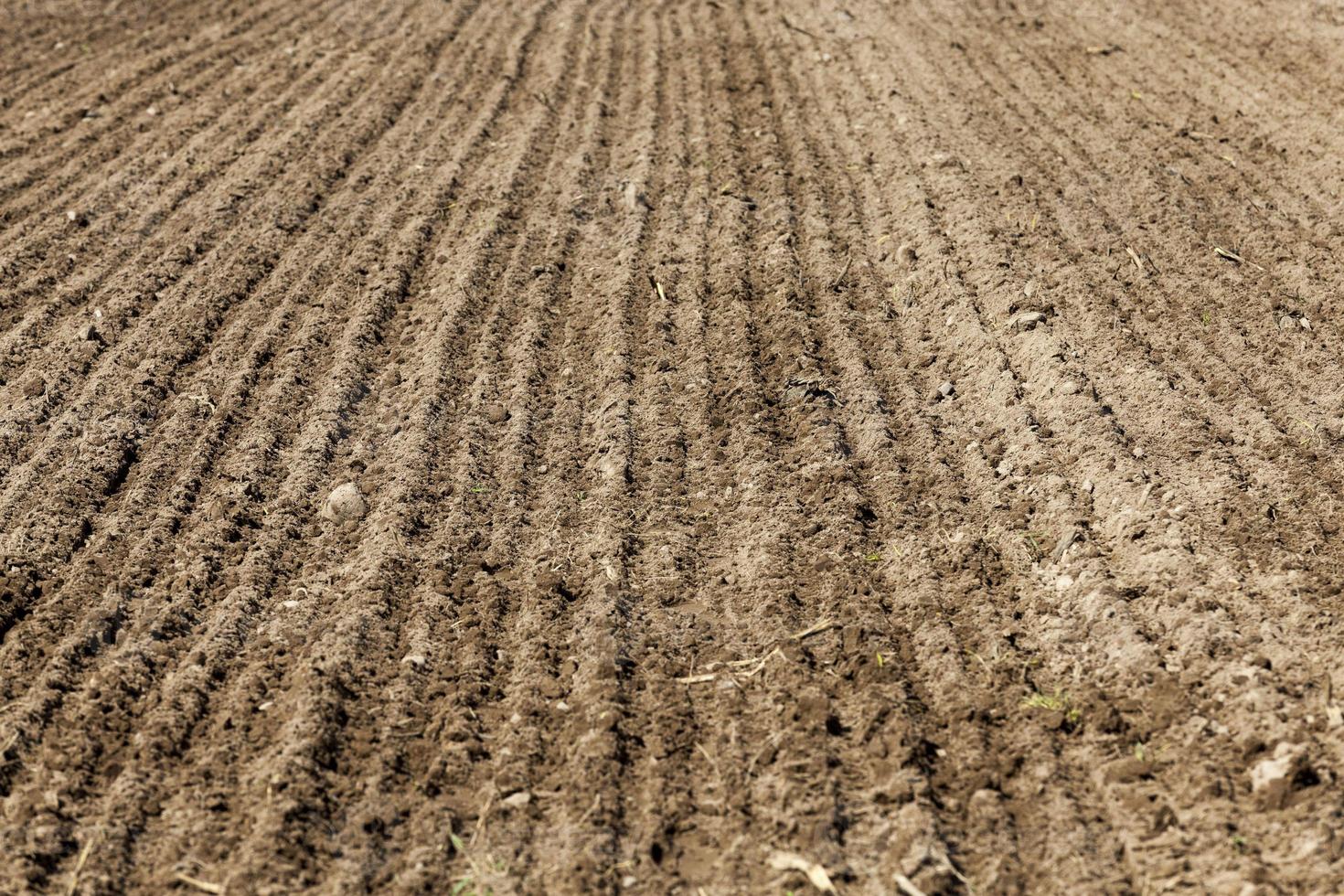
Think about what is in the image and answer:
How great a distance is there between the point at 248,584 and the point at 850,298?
3.81m

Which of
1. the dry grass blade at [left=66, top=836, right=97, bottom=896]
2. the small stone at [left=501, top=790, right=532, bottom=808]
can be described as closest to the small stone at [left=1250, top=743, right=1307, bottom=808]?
the small stone at [left=501, top=790, right=532, bottom=808]

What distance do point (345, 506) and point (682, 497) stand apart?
5.20ft

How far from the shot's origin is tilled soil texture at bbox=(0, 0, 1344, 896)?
136 inches

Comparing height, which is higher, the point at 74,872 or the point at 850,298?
the point at 850,298

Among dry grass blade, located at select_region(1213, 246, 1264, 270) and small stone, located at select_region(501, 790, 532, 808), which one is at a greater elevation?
dry grass blade, located at select_region(1213, 246, 1264, 270)

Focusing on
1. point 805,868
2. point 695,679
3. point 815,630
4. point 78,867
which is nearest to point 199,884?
point 78,867

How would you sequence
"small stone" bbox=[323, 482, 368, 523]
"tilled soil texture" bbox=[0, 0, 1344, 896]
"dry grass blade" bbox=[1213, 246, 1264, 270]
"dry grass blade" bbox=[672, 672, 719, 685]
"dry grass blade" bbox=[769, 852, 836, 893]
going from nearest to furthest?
1. "dry grass blade" bbox=[769, 852, 836, 893]
2. "tilled soil texture" bbox=[0, 0, 1344, 896]
3. "dry grass blade" bbox=[672, 672, 719, 685]
4. "small stone" bbox=[323, 482, 368, 523]
5. "dry grass blade" bbox=[1213, 246, 1264, 270]

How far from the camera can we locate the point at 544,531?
4816 millimetres

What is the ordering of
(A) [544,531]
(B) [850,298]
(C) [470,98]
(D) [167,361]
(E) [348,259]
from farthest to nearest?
(C) [470,98]
(E) [348,259]
(B) [850,298]
(D) [167,361]
(A) [544,531]

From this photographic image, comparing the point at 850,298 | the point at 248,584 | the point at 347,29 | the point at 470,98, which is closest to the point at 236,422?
the point at 248,584

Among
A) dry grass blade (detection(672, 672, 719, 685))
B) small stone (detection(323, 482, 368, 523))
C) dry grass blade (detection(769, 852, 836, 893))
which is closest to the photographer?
dry grass blade (detection(769, 852, 836, 893))

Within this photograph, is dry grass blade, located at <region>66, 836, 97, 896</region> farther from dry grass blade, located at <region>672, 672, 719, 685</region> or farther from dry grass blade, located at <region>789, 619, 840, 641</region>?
dry grass blade, located at <region>789, 619, 840, 641</region>

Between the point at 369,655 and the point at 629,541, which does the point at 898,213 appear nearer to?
the point at 629,541

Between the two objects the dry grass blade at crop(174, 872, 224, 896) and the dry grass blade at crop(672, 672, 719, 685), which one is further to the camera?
the dry grass blade at crop(672, 672, 719, 685)
